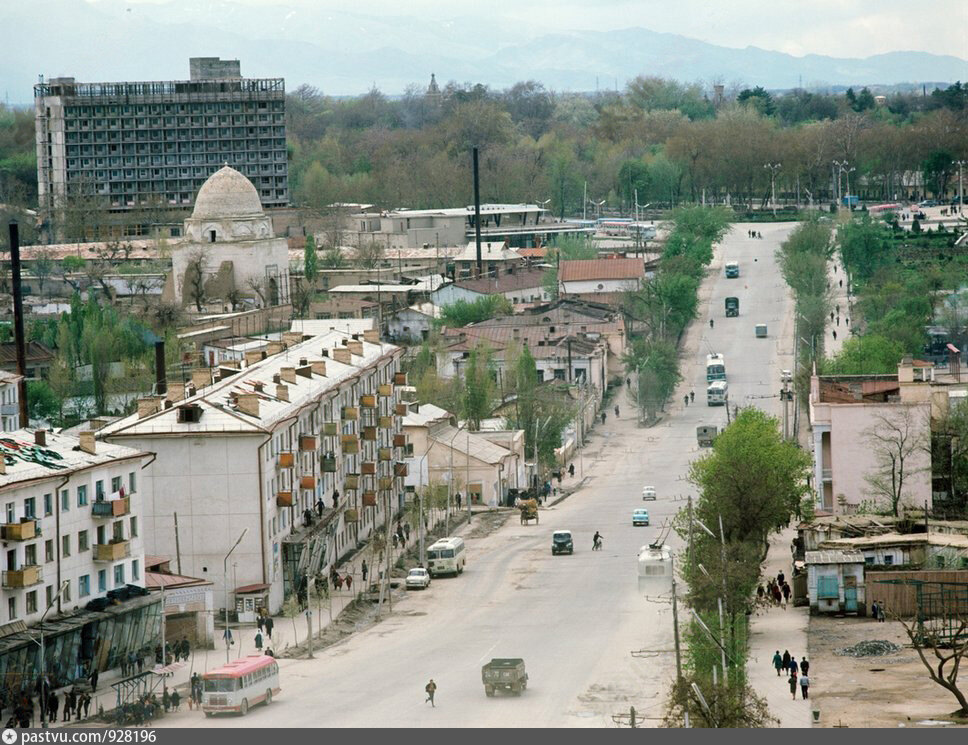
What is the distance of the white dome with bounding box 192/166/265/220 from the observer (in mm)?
74125

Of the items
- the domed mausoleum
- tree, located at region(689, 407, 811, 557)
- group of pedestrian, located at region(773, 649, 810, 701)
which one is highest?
the domed mausoleum

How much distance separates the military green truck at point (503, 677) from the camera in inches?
1035

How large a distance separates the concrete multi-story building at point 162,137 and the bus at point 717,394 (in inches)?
1939

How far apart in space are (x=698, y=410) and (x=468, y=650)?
2944cm

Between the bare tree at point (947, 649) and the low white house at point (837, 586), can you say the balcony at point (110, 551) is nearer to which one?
the low white house at point (837, 586)

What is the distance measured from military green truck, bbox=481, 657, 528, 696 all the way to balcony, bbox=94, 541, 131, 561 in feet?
19.2

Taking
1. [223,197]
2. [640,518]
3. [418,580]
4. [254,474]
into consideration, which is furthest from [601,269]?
[254,474]

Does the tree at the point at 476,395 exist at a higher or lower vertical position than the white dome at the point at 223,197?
lower

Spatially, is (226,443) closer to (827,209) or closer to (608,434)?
(608,434)

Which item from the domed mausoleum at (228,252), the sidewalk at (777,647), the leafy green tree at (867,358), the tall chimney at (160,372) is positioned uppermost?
the domed mausoleum at (228,252)

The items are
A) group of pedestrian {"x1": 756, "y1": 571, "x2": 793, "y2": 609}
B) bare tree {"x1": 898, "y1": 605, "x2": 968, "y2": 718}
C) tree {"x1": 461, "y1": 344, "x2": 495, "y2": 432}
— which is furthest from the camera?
tree {"x1": 461, "y1": 344, "x2": 495, "y2": 432}

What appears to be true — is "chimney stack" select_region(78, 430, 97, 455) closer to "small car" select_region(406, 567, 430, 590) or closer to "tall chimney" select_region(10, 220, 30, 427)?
"small car" select_region(406, 567, 430, 590)

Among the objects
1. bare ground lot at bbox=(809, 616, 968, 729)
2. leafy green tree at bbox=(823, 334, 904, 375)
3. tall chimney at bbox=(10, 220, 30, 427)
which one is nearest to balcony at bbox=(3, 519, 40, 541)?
bare ground lot at bbox=(809, 616, 968, 729)

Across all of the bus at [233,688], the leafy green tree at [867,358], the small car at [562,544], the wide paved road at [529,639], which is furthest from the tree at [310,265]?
the bus at [233,688]
